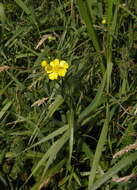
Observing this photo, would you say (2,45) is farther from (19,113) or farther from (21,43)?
(19,113)

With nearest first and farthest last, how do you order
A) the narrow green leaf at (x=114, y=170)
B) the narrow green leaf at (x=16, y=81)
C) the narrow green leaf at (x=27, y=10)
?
the narrow green leaf at (x=114, y=170)
the narrow green leaf at (x=16, y=81)
the narrow green leaf at (x=27, y=10)

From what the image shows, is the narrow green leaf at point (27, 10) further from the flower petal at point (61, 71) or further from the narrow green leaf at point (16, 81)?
the flower petal at point (61, 71)

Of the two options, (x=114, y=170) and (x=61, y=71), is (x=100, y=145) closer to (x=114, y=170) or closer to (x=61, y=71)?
(x=114, y=170)

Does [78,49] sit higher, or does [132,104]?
[78,49]

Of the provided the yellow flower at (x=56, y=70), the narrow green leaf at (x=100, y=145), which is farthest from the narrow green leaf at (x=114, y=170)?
the yellow flower at (x=56, y=70)

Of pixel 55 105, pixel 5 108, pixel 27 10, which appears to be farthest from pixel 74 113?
pixel 27 10

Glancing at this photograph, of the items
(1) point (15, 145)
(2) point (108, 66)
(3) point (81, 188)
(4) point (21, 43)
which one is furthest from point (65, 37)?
(3) point (81, 188)

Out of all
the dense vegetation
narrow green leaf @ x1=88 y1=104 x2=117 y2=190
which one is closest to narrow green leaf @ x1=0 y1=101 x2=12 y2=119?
the dense vegetation

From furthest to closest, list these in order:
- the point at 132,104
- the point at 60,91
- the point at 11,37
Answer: the point at 11,37 < the point at 132,104 < the point at 60,91
